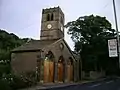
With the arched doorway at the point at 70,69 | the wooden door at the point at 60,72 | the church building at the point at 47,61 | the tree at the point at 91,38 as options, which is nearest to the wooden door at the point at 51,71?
the church building at the point at 47,61

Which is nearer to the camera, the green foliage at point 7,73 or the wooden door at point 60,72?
the green foliage at point 7,73

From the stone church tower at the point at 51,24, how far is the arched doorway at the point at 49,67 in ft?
58.0

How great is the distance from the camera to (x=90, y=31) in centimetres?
4662

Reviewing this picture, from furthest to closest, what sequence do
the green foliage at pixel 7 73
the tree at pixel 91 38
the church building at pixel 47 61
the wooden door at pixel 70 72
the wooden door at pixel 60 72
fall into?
the tree at pixel 91 38
the wooden door at pixel 70 72
the wooden door at pixel 60 72
the church building at pixel 47 61
the green foliage at pixel 7 73

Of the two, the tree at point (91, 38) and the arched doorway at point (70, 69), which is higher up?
the tree at point (91, 38)

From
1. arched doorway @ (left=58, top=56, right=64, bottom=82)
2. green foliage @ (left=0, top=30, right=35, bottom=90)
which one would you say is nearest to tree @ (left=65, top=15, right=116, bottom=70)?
arched doorway @ (left=58, top=56, right=64, bottom=82)

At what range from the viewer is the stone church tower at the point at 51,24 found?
1954 inches

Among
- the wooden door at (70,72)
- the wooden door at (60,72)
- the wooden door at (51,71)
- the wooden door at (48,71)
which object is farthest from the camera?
the wooden door at (70,72)

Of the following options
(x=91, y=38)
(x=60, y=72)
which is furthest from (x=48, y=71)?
(x=91, y=38)

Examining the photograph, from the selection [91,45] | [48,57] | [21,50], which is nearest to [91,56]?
[91,45]

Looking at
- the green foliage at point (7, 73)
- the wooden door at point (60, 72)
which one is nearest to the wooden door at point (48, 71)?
the wooden door at point (60, 72)

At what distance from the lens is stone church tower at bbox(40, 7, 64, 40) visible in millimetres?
49625

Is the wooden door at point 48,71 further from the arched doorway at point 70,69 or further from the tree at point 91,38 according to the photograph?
the tree at point 91,38

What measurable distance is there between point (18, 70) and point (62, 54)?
8385mm
